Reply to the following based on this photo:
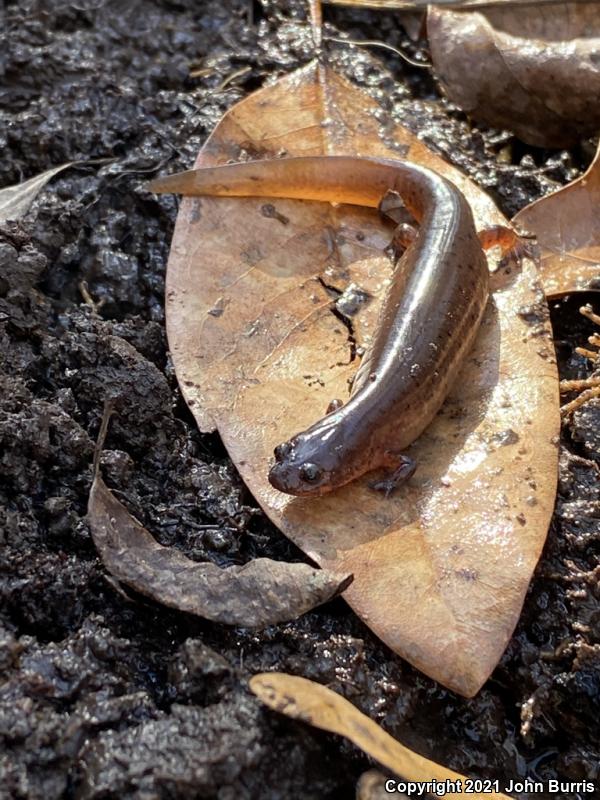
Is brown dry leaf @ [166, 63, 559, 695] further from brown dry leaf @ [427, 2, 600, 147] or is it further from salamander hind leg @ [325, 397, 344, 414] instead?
brown dry leaf @ [427, 2, 600, 147]

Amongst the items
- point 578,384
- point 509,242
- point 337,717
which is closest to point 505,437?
point 578,384

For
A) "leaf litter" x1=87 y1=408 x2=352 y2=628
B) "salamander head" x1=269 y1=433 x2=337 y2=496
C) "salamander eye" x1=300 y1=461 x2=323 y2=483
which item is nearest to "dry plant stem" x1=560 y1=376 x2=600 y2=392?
"salamander head" x1=269 y1=433 x2=337 y2=496

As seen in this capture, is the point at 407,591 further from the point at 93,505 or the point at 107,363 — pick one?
the point at 107,363

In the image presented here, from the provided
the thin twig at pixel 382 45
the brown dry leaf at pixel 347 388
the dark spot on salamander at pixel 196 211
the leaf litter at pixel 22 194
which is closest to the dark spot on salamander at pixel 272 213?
the brown dry leaf at pixel 347 388

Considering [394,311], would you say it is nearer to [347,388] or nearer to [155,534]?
[347,388]

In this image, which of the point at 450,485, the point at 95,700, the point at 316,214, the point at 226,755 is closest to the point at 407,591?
the point at 450,485

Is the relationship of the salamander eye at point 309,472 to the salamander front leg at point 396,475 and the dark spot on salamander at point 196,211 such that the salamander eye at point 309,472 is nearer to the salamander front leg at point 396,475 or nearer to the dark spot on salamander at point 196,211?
the salamander front leg at point 396,475
